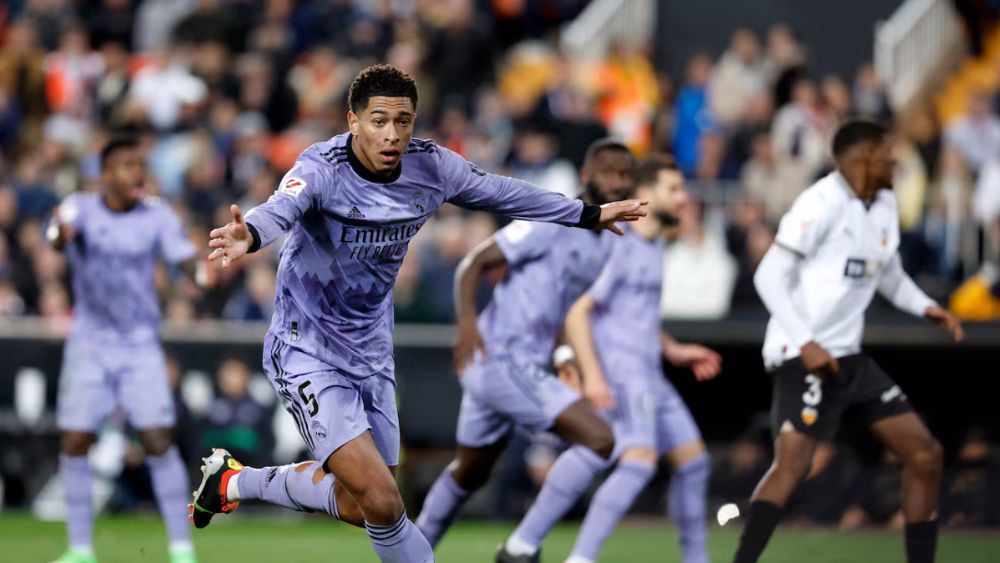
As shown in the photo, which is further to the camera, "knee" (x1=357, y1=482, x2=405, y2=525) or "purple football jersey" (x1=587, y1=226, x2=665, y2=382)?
"purple football jersey" (x1=587, y1=226, x2=665, y2=382)

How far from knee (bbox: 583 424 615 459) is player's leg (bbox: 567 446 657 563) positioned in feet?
0.89

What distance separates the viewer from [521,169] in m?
17.3

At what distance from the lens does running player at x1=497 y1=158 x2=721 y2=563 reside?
9.86 meters

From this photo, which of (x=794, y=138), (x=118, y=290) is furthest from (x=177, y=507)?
(x=794, y=138)

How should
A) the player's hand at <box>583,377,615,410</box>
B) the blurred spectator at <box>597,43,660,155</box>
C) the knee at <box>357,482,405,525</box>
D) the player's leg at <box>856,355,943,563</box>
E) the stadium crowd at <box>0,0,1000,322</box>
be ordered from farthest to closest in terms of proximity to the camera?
the blurred spectator at <box>597,43,660,155</box>, the stadium crowd at <box>0,0,1000,322</box>, the player's hand at <box>583,377,615,410</box>, the player's leg at <box>856,355,943,563</box>, the knee at <box>357,482,405,525</box>

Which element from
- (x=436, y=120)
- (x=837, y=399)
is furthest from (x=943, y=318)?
(x=436, y=120)

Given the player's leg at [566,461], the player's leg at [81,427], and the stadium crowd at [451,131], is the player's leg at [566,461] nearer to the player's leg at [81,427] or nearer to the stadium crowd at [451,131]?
the player's leg at [81,427]

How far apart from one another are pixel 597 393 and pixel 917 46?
1078 centimetres

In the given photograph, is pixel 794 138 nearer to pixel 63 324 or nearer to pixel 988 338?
pixel 988 338

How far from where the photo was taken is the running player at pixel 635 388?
986 centimetres

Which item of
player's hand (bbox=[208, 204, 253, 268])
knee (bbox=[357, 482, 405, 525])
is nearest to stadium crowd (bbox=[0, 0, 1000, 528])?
knee (bbox=[357, 482, 405, 525])

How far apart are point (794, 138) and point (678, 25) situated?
15.5 ft

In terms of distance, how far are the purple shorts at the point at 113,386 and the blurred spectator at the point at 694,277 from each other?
5741 millimetres

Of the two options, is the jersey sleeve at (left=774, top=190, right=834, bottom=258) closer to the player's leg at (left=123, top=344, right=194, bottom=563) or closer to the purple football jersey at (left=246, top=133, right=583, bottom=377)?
the purple football jersey at (left=246, top=133, right=583, bottom=377)
